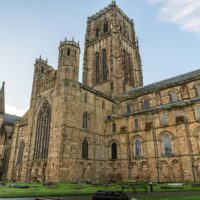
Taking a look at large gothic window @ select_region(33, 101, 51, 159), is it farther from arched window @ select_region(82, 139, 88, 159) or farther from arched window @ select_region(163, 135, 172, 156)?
arched window @ select_region(163, 135, 172, 156)

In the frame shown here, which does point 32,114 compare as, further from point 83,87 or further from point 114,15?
point 114,15

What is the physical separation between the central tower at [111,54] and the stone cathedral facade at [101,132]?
8.21 metres

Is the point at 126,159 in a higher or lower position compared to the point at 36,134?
lower

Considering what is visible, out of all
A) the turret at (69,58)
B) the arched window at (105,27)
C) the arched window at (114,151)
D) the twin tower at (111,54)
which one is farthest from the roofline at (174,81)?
the arched window at (105,27)

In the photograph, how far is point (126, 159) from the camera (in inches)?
1414

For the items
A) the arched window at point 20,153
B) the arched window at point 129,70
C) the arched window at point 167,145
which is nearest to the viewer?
the arched window at point 167,145

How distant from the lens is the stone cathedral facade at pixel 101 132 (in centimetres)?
3050

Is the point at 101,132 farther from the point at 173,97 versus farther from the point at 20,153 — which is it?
the point at 20,153

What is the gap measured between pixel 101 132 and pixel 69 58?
15804mm

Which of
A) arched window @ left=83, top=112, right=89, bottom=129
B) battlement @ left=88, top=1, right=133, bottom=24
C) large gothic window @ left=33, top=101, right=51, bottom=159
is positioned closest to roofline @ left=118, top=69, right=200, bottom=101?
arched window @ left=83, top=112, right=89, bottom=129

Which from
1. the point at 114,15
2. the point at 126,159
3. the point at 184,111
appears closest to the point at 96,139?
the point at 126,159

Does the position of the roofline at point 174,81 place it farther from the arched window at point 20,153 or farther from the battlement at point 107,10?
the battlement at point 107,10

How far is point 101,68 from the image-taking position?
5597 cm

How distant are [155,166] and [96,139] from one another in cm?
1160
